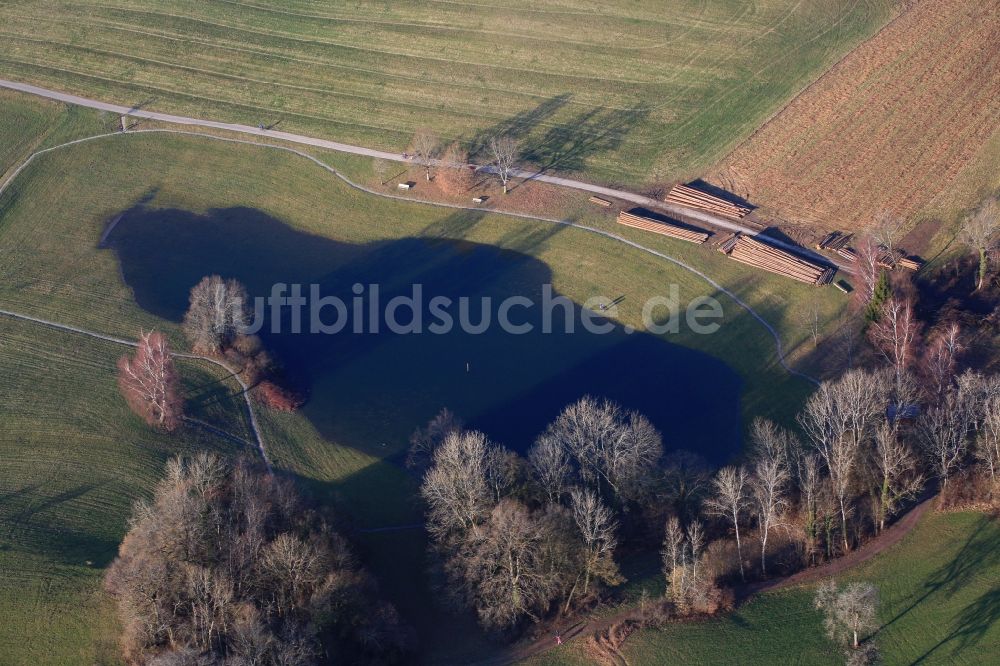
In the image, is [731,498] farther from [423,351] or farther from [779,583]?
[423,351]

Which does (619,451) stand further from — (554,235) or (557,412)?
(554,235)

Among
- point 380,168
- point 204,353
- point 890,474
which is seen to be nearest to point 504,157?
point 380,168

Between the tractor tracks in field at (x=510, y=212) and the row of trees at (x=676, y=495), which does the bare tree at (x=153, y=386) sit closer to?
the row of trees at (x=676, y=495)

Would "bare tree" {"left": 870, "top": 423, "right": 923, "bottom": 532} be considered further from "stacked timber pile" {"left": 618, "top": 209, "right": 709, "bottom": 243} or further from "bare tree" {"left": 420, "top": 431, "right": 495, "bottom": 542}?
"stacked timber pile" {"left": 618, "top": 209, "right": 709, "bottom": 243}

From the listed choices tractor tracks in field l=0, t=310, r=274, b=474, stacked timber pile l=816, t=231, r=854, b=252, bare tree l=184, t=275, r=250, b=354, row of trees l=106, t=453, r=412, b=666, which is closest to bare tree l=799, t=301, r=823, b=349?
stacked timber pile l=816, t=231, r=854, b=252

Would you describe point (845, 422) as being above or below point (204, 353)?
below

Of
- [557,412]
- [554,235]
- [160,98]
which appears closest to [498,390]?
[557,412]
